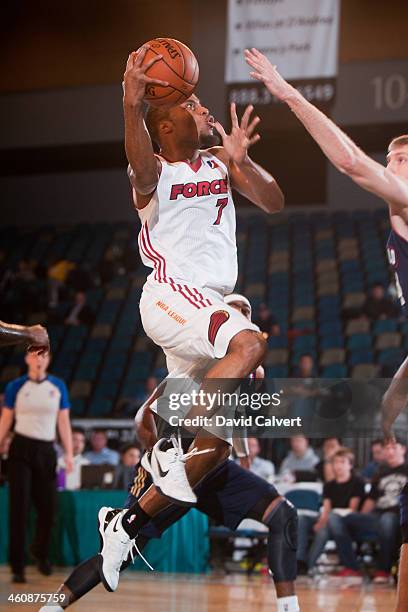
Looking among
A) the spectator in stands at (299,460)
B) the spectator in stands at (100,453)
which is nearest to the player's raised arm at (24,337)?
the spectator in stands at (299,460)

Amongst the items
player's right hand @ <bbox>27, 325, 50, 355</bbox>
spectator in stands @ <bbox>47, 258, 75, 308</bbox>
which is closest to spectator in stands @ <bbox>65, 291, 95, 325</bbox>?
spectator in stands @ <bbox>47, 258, 75, 308</bbox>

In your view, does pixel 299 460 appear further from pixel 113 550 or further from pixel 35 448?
pixel 113 550

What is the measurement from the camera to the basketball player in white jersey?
3.81 meters

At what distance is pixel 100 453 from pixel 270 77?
24.4 feet

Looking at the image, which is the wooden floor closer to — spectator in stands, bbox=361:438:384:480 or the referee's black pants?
the referee's black pants

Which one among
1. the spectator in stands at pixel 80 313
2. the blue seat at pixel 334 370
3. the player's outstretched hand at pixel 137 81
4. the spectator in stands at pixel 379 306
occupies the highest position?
the player's outstretched hand at pixel 137 81

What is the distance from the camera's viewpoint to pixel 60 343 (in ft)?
51.4

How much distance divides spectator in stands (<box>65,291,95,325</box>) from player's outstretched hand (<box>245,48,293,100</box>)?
12638 mm

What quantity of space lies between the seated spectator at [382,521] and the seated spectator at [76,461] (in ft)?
9.60

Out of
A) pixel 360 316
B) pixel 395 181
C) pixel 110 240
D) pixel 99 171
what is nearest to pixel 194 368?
pixel 395 181

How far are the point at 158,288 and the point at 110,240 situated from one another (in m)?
14.8

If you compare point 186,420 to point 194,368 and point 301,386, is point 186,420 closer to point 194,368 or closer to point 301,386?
point 194,368

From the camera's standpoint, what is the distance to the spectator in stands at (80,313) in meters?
16.2

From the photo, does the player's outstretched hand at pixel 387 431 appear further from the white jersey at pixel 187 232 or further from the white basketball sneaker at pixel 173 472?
the white jersey at pixel 187 232
